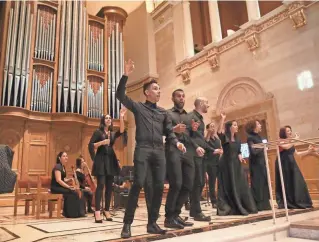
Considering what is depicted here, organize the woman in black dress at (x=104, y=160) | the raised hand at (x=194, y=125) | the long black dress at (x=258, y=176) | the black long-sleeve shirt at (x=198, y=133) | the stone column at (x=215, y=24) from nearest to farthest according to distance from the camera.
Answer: the raised hand at (x=194, y=125) → the black long-sleeve shirt at (x=198, y=133) → the woman in black dress at (x=104, y=160) → the long black dress at (x=258, y=176) → the stone column at (x=215, y=24)

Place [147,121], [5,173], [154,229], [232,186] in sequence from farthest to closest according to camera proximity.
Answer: [232,186]
[147,121]
[154,229]
[5,173]

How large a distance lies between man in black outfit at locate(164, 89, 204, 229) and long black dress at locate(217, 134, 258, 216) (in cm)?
108

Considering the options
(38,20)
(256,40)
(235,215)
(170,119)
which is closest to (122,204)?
(235,215)

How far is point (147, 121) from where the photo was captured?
9.09ft

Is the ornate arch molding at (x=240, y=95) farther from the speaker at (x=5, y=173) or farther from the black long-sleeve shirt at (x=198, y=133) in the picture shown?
the speaker at (x=5, y=173)

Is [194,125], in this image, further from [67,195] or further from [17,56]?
[17,56]

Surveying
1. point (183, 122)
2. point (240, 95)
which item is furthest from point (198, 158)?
point (240, 95)

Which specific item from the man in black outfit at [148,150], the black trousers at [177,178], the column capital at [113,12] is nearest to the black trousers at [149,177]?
the man in black outfit at [148,150]

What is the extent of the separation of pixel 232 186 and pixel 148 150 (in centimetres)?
190

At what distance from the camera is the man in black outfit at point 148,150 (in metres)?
2.60

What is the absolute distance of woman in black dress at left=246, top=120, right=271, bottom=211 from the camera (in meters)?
4.55

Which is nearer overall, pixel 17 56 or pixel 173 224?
pixel 173 224

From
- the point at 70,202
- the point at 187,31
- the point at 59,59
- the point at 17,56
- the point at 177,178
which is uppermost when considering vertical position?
the point at 187,31

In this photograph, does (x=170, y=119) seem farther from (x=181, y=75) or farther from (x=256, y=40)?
(x=181, y=75)
